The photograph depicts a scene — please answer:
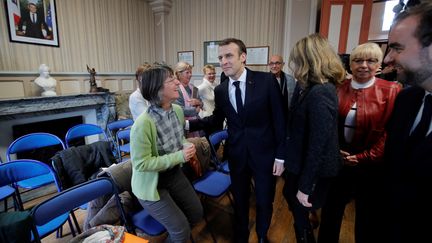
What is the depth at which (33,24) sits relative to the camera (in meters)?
3.55

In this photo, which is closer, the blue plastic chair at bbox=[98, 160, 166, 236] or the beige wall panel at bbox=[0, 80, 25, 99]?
the blue plastic chair at bbox=[98, 160, 166, 236]

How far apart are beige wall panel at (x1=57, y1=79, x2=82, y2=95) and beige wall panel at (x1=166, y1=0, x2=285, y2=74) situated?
2325 mm

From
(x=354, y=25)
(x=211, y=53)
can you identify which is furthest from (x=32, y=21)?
(x=354, y=25)

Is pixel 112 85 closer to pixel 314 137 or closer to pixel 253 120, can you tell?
pixel 253 120

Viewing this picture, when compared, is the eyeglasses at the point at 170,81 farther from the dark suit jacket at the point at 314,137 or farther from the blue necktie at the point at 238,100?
the dark suit jacket at the point at 314,137

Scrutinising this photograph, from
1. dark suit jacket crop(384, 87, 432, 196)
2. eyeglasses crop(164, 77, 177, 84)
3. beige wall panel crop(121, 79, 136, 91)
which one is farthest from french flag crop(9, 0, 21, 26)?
dark suit jacket crop(384, 87, 432, 196)

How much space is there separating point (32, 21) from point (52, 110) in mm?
1451

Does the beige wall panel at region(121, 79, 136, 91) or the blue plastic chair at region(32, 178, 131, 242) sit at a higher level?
the beige wall panel at region(121, 79, 136, 91)

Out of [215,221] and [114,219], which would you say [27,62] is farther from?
[215,221]

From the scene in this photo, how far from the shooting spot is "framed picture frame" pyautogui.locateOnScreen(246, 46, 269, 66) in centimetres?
→ 455

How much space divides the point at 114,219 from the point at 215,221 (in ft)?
3.39

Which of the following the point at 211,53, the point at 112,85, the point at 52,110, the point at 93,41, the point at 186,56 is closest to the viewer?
the point at 52,110

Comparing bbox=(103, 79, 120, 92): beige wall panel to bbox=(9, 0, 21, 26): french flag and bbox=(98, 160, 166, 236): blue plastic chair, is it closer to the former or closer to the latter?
bbox=(9, 0, 21, 26): french flag

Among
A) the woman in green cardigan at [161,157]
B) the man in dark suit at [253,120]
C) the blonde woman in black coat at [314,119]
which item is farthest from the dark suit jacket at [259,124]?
the woman in green cardigan at [161,157]
